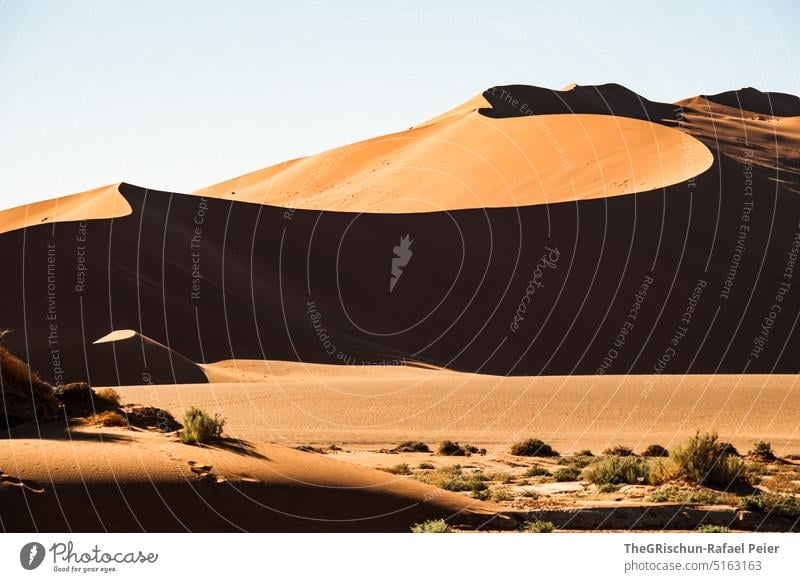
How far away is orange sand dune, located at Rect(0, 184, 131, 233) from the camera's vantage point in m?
62.9

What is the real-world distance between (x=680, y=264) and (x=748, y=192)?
1043 centimetres

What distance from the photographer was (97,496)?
1404 cm

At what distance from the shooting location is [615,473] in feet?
72.6

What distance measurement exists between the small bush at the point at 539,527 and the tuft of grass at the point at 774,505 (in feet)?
13.1

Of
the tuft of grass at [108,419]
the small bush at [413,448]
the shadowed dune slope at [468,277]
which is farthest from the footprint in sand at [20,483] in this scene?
the shadowed dune slope at [468,277]

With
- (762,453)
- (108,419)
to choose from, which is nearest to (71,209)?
(762,453)

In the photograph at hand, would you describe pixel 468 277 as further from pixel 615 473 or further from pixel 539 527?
pixel 539 527

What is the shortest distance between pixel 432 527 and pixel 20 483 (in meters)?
5.75

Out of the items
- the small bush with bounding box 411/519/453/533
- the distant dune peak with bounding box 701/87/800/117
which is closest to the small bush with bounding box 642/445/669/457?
the small bush with bounding box 411/519/453/533

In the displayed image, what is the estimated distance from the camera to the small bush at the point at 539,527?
1630cm

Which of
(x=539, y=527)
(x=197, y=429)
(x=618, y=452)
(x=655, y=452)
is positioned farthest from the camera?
(x=618, y=452)

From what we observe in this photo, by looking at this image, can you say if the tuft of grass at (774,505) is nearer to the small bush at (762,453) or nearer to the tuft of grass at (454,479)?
the tuft of grass at (454,479)

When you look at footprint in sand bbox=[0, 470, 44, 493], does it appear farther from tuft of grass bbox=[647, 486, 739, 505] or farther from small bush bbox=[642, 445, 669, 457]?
small bush bbox=[642, 445, 669, 457]

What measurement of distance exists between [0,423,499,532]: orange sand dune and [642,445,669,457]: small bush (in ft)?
35.7
